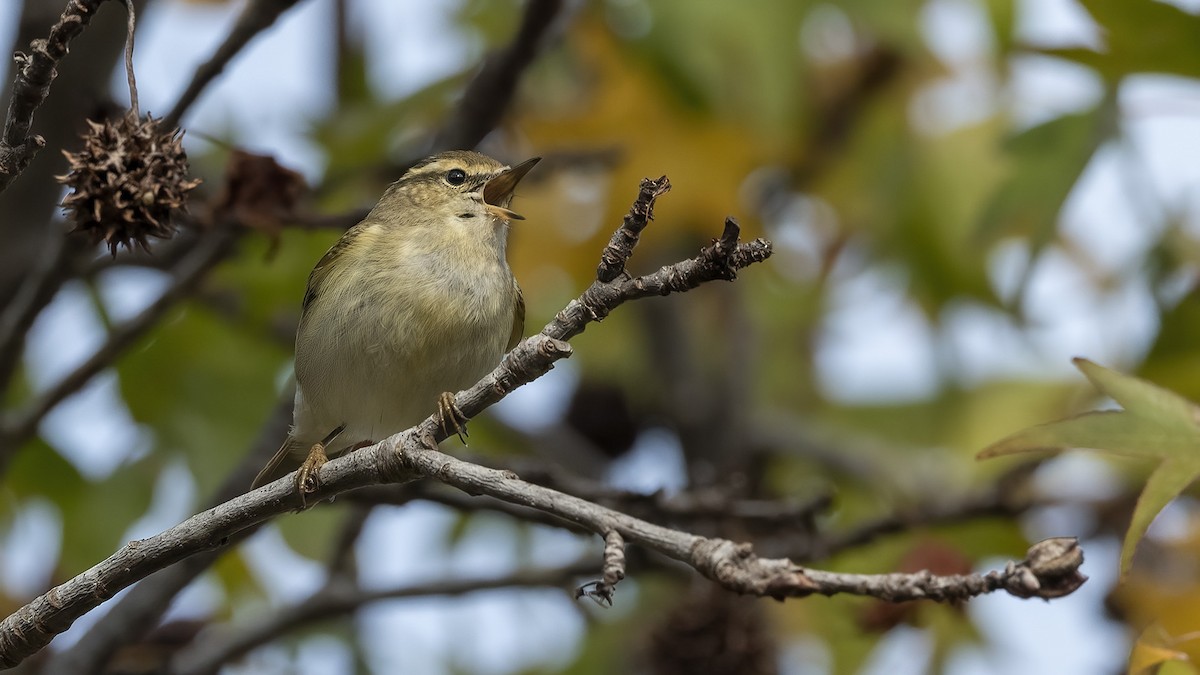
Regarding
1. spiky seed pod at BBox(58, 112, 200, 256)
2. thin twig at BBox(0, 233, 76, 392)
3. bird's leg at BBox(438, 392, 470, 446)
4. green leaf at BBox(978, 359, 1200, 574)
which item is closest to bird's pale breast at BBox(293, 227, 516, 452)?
thin twig at BBox(0, 233, 76, 392)

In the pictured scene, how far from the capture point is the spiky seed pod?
2934 millimetres

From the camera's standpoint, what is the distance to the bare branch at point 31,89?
2432mm

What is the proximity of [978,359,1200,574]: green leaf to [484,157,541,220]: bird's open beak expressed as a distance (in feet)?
7.78

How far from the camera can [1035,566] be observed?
2.25 metres

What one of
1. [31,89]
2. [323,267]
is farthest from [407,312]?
[31,89]

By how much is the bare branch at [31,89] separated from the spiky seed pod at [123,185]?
44cm

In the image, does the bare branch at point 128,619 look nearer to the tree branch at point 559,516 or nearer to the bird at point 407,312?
the bird at point 407,312

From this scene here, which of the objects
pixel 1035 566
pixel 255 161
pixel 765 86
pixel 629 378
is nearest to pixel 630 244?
pixel 1035 566

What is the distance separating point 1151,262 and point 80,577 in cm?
395

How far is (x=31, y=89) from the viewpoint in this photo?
243cm

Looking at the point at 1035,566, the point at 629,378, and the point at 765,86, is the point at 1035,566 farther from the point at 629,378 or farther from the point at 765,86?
the point at 629,378

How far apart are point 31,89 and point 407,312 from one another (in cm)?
198

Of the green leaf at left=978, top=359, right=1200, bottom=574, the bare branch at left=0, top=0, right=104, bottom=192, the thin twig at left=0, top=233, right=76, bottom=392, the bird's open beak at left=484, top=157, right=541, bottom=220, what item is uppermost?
the bird's open beak at left=484, top=157, right=541, bottom=220

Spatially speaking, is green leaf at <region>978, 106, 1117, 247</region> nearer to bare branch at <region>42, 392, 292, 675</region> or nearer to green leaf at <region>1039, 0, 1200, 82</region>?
green leaf at <region>1039, 0, 1200, 82</region>
